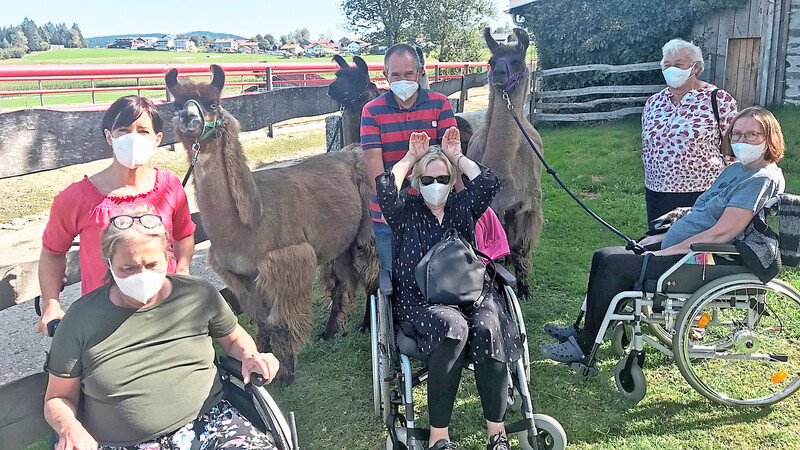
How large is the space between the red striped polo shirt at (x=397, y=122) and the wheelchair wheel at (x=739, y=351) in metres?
1.64

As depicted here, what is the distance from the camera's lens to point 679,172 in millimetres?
→ 3652

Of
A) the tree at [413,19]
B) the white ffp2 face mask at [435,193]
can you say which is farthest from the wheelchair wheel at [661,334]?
the tree at [413,19]

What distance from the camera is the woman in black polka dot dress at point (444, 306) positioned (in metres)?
2.46

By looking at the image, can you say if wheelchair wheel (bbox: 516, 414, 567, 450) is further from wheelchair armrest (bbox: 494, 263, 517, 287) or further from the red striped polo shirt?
the red striped polo shirt

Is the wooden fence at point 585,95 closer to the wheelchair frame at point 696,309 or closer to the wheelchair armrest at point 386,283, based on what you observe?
the wheelchair frame at point 696,309

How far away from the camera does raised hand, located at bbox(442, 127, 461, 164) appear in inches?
115

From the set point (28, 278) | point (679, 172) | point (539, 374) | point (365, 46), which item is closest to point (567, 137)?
point (679, 172)

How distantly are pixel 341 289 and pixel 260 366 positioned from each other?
82.7 inches

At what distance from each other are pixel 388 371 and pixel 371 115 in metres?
1.43

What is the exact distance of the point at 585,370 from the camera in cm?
312

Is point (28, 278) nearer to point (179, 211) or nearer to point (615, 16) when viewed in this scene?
point (179, 211)

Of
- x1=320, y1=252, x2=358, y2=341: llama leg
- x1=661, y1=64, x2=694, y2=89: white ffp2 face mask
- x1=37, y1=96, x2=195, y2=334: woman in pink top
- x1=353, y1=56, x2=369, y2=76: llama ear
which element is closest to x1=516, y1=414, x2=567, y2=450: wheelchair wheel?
x1=37, y1=96, x2=195, y2=334: woman in pink top

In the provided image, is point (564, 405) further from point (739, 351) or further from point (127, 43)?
point (127, 43)

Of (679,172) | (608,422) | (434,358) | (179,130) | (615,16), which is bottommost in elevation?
(608,422)
